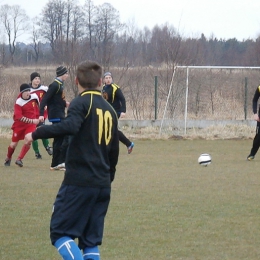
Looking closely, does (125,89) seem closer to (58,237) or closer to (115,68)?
(115,68)

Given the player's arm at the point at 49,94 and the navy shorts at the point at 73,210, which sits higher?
the player's arm at the point at 49,94

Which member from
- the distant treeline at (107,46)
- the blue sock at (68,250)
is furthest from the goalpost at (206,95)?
the blue sock at (68,250)

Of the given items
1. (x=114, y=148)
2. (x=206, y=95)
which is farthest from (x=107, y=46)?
(x=114, y=148)

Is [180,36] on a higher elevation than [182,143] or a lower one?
higher

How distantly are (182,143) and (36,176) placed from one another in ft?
27.1

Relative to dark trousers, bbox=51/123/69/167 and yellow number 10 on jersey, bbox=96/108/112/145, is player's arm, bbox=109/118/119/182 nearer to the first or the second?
yellow number 10 on jersey, bbox=96/108/112/145

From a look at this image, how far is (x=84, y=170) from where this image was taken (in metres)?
5.04

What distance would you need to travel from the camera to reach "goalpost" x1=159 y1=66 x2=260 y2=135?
22938 mm

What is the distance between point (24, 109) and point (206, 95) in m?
11.9

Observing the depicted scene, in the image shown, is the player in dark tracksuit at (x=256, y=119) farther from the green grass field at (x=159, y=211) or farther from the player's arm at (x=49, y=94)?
the player's arm at (x=49, y=94)

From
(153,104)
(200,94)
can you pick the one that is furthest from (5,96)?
(200,94)

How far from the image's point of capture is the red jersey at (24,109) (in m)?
13.4

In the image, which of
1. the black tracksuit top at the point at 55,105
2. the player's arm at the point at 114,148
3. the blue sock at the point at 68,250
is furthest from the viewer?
the black tracksuit top at the point at 55,105

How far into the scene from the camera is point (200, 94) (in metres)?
24.1
